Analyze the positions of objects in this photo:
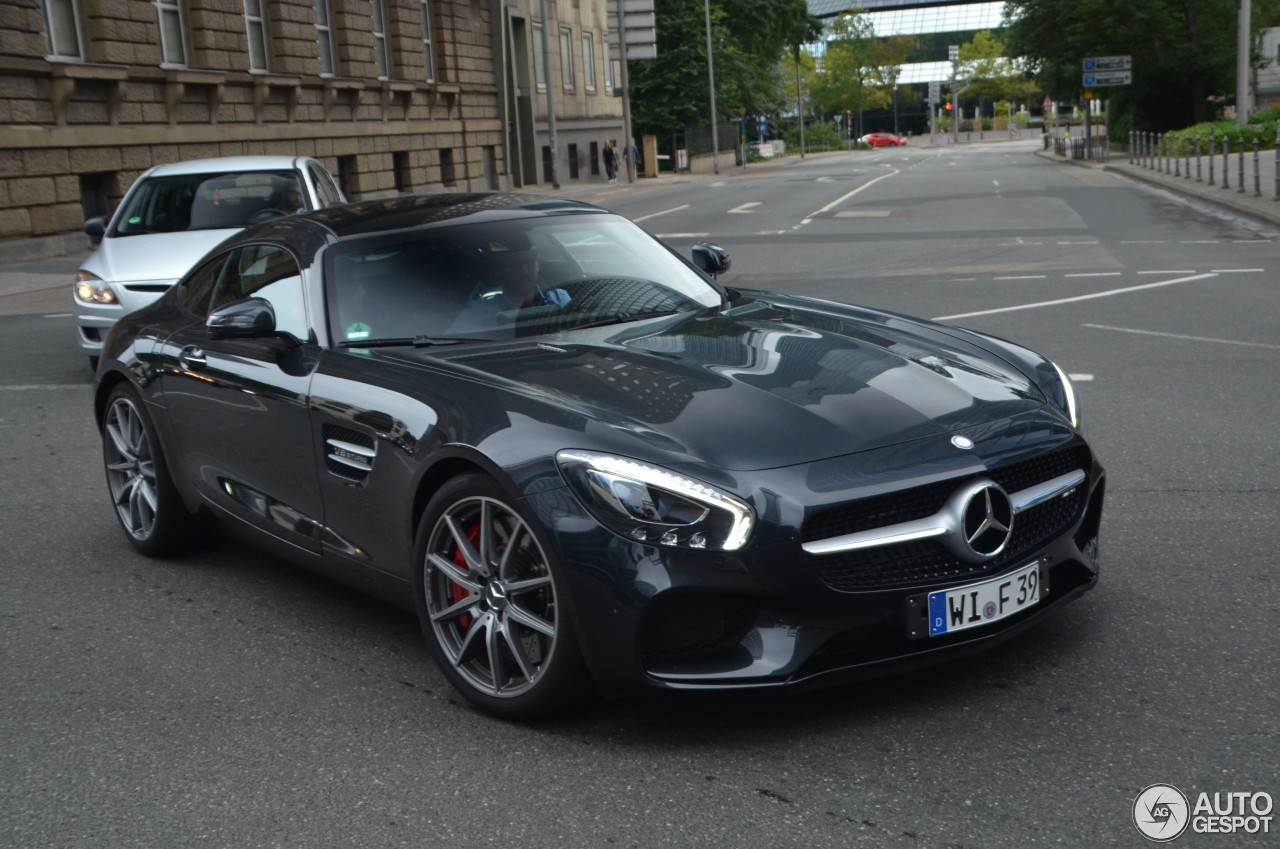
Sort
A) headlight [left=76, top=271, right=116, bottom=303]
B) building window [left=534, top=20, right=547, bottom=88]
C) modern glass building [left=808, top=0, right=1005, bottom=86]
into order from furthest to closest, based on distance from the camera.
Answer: modern glass building [left=808, top=0, right=1005, bottom=86]
building window [left=534, top=20, right=547, bottom=88]
headlight [left=76, top=271, right=116, bottom=303]

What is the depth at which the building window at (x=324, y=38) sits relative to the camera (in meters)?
35.2

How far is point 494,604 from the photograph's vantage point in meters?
3.95

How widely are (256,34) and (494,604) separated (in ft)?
100

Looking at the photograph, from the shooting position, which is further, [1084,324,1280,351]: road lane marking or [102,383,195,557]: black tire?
[1084,324,1280,351]: road lane marking

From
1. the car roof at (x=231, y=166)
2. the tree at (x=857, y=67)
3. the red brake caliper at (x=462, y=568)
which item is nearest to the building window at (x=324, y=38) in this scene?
the car roof at (x=231, y=166)

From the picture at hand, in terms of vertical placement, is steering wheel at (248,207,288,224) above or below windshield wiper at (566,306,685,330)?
above

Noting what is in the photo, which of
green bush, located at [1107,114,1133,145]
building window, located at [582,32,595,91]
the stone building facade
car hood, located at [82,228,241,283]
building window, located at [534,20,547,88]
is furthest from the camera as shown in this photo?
green bush, located at [1107,114,1133,145]

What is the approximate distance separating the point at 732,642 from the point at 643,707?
1.74 feet

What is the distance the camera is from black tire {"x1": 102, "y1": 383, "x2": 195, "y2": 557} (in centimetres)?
575

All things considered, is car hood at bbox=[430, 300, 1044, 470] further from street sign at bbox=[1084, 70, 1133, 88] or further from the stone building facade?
street sign at bbox=[1084, 70, 1133, 88]

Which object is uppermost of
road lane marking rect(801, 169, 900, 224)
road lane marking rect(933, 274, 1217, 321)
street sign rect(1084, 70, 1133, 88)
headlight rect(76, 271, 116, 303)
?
street sign rect(1084, 70, 1133, 88)

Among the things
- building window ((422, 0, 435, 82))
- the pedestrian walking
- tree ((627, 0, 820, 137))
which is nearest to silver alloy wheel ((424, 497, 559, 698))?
building window ((422, 0, 435, 82))

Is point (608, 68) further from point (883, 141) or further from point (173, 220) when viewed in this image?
point (883, 141)

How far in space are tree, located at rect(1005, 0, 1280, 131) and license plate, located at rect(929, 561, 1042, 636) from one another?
2200 inches
